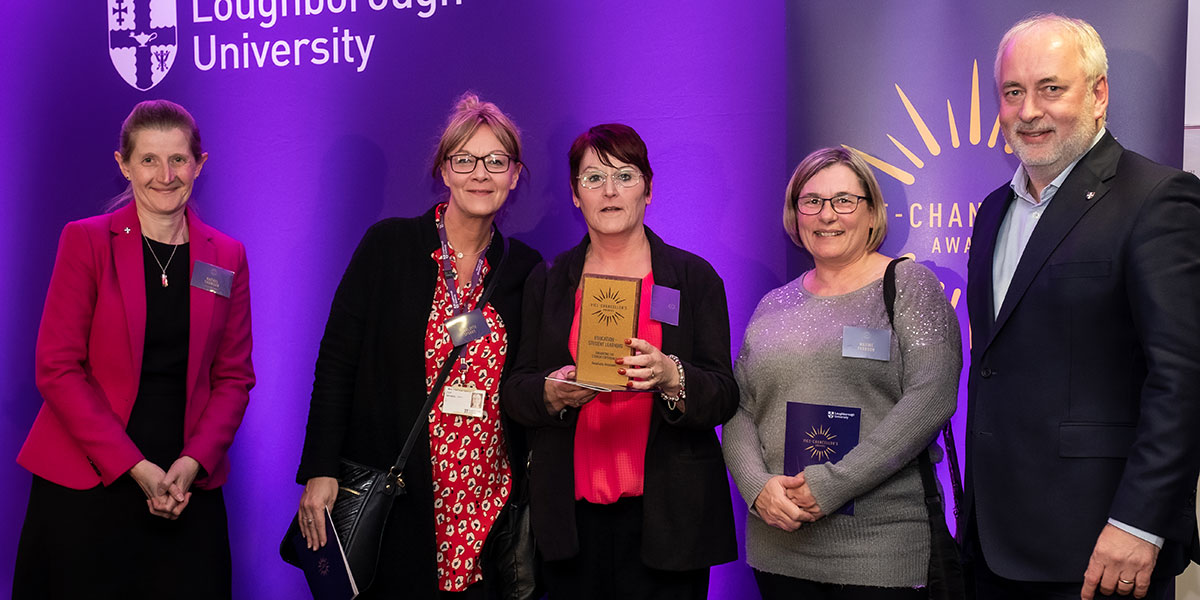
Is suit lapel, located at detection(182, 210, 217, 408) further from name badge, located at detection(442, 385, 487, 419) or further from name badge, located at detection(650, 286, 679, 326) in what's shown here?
name badge, located at detection(650, 286, 679, 326)

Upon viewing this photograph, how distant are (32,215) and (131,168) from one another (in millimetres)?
1441

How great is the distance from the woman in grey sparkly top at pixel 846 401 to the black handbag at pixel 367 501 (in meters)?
0.96

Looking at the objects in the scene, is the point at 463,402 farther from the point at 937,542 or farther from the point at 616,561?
the point at 937,542

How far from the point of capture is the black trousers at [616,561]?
2801mm

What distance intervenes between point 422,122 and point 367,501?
174 cm

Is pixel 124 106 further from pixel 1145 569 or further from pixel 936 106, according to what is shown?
pixel 1145 569

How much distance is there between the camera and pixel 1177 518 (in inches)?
84.1

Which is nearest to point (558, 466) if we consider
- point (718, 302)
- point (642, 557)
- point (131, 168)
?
point (642, 557)

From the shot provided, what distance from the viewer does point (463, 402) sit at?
9.75 feet


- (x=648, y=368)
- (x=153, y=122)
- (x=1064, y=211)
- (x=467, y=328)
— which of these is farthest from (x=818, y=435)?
(x=153, y=122)

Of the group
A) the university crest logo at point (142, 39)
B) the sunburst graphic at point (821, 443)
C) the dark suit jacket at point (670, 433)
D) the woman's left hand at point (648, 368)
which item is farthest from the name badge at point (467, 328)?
the university crest logo at point (142, 39)

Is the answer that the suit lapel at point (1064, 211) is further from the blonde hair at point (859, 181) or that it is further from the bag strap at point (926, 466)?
the blonde hair at point (859, 181)

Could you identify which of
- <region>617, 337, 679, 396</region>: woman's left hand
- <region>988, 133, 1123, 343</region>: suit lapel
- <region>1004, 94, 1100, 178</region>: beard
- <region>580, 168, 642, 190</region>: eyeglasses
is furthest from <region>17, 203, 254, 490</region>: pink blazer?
<region>1004, 94, 1100, 178</region>: beard

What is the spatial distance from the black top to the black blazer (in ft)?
1.65
